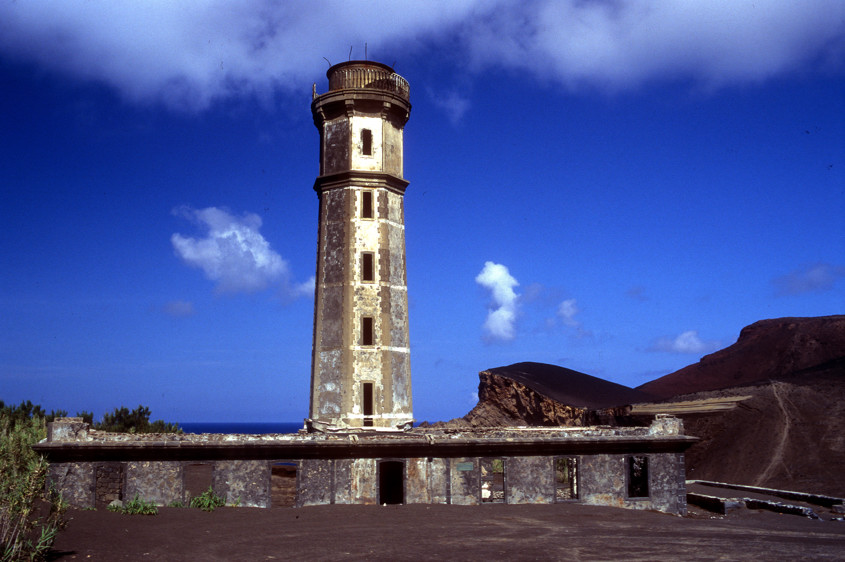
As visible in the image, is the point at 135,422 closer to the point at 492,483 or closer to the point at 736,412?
the point at 492,483

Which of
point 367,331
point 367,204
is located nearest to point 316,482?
point 367,331

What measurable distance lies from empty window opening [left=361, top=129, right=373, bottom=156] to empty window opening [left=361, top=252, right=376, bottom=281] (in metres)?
4.47

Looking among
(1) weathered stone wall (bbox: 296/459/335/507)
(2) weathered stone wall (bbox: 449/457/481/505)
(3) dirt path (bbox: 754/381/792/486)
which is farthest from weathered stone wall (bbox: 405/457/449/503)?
(3) dirt path (bbox: 754/381/792/486)

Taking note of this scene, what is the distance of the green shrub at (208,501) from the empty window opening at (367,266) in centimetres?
1026

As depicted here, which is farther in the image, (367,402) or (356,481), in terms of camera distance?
(367,402)

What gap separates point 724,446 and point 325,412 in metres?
25.7

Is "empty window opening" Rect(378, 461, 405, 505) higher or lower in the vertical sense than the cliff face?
lower

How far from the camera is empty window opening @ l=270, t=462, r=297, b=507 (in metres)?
27.1

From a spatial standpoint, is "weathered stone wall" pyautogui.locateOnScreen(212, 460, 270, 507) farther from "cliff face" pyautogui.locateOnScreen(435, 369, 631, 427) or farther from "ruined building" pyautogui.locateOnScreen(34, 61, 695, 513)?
"cliff face" pyautogui.locateOnScreen(435, 369, 631, 427)

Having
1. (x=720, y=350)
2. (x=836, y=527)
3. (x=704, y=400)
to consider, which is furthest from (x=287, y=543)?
(x=720, y=350)

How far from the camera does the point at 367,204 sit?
29094 millimetres

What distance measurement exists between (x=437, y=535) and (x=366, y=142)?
17.2 metres

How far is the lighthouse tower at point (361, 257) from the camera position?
27.4 metres

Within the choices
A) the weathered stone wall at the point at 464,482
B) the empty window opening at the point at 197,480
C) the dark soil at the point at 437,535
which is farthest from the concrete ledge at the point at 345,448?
the empty window opening at the point at 197,480
